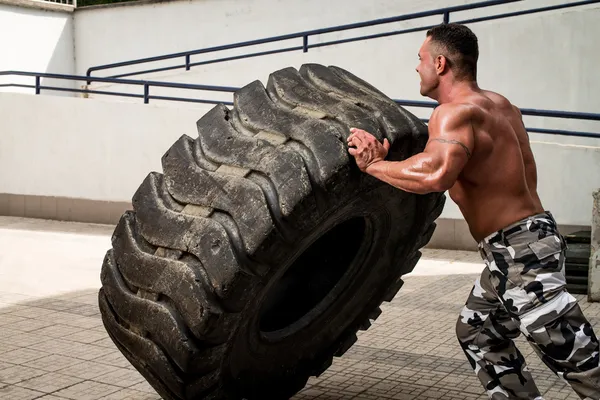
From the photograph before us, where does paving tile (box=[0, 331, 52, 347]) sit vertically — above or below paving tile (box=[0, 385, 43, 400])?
below

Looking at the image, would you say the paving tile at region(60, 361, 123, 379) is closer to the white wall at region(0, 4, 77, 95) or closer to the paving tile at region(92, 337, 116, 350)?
the paving tile at region(92, 337, 116, 350)

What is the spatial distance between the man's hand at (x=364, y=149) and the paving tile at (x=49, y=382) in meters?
2.40

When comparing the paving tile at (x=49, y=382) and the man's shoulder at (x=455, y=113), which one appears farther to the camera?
the paving tile at (x=49, y=382)

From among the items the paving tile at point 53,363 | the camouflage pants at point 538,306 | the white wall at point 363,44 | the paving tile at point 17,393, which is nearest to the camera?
the camouflage pants at point 538,306

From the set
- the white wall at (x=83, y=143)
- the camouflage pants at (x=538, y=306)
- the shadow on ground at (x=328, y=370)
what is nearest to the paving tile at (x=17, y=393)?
the shadow on ground at (x=328, y=370)

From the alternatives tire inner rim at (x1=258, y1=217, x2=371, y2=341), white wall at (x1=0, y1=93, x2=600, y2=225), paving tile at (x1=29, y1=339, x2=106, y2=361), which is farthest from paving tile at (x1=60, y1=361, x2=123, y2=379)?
white wall at (x1=0, y1=93, x2=600, y2=225)

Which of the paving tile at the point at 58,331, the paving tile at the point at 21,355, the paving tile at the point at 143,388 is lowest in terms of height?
the paving tile at the point at 58,331

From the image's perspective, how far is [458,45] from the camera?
3.56 metres

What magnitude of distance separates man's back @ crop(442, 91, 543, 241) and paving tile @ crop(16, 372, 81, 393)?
2.59 meters

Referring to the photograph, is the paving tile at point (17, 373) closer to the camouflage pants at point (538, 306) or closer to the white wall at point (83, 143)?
the camouflage pants at point (538, 306)

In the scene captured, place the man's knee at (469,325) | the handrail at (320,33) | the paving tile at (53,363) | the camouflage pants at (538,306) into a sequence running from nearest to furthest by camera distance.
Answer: the camouflage pants at (538,306) → the man's knee at (469,325) → the paving tile at (53,363) → the handrail at (320,33)

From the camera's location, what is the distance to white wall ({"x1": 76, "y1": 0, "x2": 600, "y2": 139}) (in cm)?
999

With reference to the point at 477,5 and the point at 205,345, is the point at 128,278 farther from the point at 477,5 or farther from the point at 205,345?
the point at 477,5

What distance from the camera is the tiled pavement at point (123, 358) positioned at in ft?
15.7
